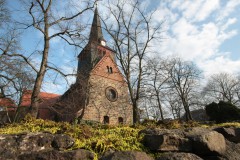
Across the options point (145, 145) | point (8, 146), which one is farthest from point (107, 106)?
point (8, 146)

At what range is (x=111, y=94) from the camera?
2756 centimetres

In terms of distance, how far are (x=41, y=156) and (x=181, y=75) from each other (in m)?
30.9

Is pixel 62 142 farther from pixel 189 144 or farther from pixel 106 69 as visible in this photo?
pixel 106 69

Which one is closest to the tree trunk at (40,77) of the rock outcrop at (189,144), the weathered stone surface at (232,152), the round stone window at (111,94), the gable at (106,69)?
the rock outcrop at (189,144)

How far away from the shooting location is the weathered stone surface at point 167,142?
12.2 feet

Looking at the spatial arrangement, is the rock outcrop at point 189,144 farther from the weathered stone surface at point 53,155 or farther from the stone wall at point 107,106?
the stone wall at point 107,106

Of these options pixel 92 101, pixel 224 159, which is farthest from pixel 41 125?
pixel 92 101

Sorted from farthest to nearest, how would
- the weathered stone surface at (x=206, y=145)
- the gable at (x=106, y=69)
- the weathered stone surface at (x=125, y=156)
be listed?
the gable at (x=106, y=69) → the weathered stone surface at (x=206, y=145) → the weathered stone surface at (x=125, y=156)

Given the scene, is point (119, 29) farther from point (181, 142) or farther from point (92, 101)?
point (181, 142)

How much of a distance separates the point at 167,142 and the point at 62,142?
1.86 meters

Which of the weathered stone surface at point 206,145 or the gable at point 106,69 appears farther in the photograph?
the gable at point 106,69

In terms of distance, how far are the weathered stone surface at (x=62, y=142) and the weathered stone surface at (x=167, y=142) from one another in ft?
4.66

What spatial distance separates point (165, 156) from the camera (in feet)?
10.9

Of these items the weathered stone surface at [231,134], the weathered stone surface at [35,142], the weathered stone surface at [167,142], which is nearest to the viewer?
the weathered stone surface at [35,142]
